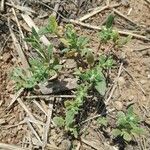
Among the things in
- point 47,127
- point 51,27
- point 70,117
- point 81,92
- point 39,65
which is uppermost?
point 51,27

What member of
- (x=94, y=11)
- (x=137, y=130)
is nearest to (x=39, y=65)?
(x=94, y=11)

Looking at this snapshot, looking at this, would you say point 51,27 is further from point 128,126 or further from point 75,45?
point 128,126

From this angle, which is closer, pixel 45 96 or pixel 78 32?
pixel 45 96

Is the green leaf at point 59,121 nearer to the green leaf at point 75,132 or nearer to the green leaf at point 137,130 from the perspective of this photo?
the green leaf at point 75,132

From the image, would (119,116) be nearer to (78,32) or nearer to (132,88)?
(132,88)

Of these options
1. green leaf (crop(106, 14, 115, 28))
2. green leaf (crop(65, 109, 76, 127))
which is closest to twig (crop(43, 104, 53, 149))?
green leaf (crop(65, 109, 76, 127))

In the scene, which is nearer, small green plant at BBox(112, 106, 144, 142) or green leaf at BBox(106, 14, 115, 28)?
small green plant at BBox(112, 106, 144, 142)

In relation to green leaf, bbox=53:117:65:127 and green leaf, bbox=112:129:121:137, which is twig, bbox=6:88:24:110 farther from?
green leaf, bbox=112:129:121:137

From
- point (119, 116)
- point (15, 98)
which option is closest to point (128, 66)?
point (119, 116)
